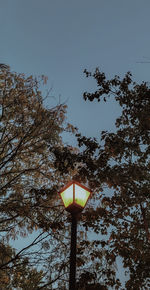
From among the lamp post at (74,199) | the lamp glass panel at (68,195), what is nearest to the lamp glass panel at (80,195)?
the lamp post at (74,199)

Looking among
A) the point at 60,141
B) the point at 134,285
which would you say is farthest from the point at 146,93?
the point at 134,285

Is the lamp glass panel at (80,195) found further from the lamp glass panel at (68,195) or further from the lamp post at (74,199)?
the lamp glass panel at (68,195)

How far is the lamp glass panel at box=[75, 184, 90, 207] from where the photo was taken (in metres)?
5.31

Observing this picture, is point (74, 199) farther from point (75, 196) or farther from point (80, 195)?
point (80, 195)

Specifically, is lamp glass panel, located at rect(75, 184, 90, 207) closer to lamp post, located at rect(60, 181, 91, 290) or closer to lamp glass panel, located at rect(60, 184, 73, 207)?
lamp post, located at rect(60, 181, 91, 290)

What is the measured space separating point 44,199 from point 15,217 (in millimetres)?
1120

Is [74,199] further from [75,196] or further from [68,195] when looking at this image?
[68,195]

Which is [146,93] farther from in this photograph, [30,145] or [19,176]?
[19,176]

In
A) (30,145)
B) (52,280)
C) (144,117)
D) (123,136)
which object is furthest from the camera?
(30,145)

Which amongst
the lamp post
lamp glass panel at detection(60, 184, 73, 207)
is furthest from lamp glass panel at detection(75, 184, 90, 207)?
lamp glass panel at detection(60, 184, 73, 207)

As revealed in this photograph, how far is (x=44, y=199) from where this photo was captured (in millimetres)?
8977

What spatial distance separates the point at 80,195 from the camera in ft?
17.6

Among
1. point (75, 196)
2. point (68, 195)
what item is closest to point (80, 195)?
point (75, 196)

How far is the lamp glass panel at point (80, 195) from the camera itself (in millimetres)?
5308
